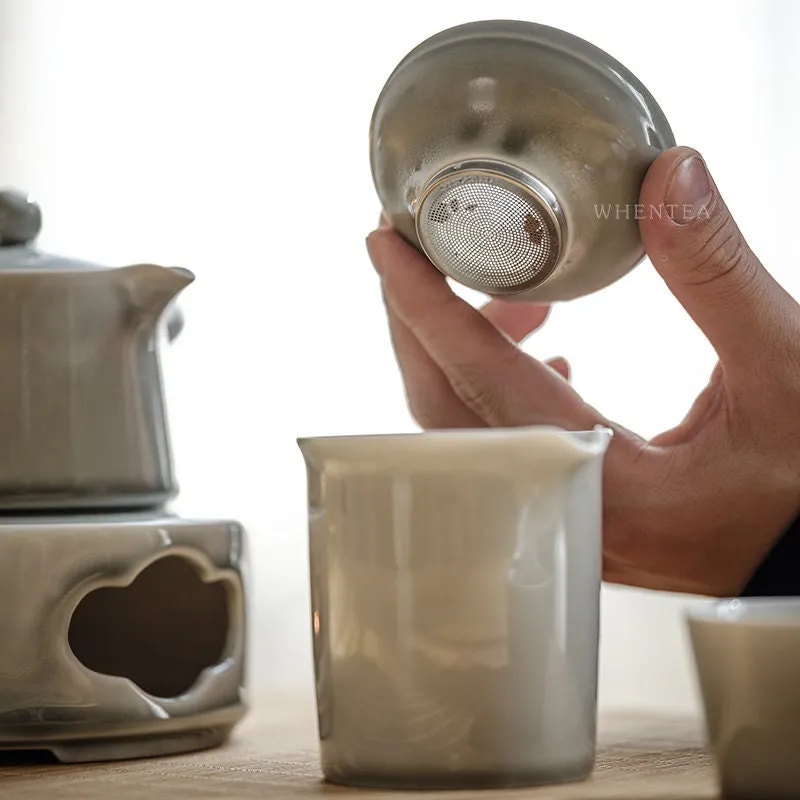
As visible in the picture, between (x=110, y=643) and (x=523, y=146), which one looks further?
(x=110, y=643)

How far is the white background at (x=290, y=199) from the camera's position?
1.19 metres

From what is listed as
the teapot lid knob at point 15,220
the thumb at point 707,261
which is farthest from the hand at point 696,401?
the teapot lid knob at point 15,220

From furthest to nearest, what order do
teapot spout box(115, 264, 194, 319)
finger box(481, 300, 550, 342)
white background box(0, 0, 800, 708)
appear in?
1. white background box(0, 0, 800, 708)
2. finger box(481, 300, 550, 342)
3. teapot spout box(115, 264, 194, 319)

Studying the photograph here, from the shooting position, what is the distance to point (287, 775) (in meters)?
0.65

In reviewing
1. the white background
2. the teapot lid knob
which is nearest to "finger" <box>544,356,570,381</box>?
the white background

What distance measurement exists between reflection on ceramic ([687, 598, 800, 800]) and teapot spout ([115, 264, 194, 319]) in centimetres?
39

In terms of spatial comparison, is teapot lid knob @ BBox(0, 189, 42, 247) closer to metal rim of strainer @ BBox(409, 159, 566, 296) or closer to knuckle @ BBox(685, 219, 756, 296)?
metal rim of strainer @ BBox(409, 159, 566, 296)

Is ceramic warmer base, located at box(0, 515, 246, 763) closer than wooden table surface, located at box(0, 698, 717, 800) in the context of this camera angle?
No

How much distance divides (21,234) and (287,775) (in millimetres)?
370

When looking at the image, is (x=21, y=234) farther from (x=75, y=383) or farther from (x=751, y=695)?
(x=751, y=695)

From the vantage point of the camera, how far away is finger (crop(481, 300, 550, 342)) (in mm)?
995

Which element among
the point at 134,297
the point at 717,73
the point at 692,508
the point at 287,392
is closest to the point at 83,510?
the point at 134,297

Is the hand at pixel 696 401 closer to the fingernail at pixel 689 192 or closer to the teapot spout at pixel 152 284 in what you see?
the fingernail at pixel 689 192

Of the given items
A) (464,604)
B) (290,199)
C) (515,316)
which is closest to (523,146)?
(464,604)
